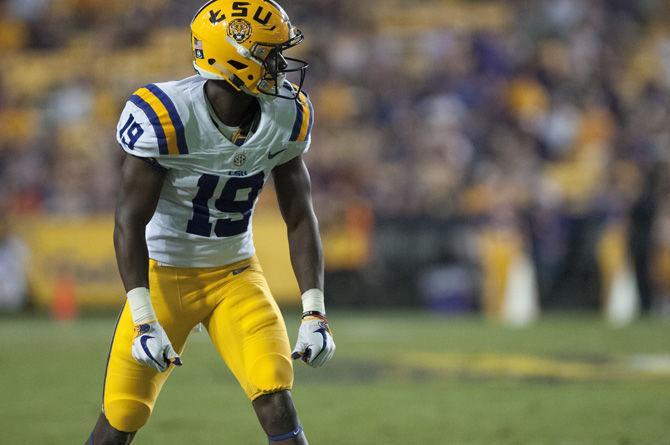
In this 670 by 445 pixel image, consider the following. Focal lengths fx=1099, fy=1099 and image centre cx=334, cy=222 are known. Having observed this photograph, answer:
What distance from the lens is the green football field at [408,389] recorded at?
538cm

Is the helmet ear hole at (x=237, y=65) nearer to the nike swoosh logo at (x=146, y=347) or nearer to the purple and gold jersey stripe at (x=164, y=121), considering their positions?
the purple and gold jersey stripe at (x=164, y=121)

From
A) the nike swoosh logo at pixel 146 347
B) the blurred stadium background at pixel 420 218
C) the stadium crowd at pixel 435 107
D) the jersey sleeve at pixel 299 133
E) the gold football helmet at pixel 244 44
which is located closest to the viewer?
the nike swoosh logo at pixel 146 347

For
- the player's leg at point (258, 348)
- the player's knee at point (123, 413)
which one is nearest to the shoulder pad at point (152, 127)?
the player's leg at point (258, 348)

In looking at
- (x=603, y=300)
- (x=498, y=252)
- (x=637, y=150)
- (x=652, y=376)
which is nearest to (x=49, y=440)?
(x=652, y=376)

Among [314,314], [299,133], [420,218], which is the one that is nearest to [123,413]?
[314,314]

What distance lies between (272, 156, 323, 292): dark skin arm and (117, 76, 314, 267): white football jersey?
2.4 inches

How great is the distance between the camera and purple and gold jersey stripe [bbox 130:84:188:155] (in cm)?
346

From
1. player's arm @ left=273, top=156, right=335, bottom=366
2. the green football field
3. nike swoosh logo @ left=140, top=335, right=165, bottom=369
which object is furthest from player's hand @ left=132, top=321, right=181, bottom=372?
the green football field

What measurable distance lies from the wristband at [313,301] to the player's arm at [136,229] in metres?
0.49

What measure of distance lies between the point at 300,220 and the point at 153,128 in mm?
627

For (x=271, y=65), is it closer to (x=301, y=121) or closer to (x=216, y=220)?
(x=301, y=121)

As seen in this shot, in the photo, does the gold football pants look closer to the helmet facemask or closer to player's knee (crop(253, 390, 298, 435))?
player's knee (crop(253, 390, 298, 435))

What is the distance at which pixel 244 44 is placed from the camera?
3557 mm

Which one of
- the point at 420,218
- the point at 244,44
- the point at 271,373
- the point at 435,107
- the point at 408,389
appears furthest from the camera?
the point at 435,107
